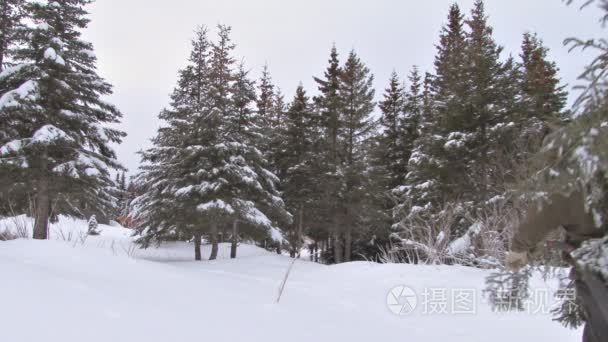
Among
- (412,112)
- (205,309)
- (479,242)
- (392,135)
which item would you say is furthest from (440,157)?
(205,309)

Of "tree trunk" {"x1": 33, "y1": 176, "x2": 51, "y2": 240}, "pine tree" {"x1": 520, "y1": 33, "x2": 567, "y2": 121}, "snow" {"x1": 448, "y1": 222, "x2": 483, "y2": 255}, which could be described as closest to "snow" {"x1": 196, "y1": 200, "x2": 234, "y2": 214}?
"tree trunk" {"x1": 33, "y1": 176, "x2": 51, "y2": 240}

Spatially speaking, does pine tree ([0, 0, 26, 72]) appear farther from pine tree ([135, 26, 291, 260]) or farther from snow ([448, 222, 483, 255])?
snow ([448, 222, 483, 255])

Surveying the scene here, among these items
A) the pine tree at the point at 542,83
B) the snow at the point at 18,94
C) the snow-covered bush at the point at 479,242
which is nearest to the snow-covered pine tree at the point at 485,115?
the pine tree at the point at 542,83

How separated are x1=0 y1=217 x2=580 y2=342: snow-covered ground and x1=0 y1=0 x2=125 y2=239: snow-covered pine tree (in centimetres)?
418

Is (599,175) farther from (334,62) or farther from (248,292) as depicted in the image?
(334,62)

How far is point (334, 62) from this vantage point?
20.1 metres

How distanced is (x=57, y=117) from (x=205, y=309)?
8.65 meters

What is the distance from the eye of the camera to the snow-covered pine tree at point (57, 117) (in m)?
9.04

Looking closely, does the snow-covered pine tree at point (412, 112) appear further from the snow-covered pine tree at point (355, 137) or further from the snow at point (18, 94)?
the snow at point (18, 94)

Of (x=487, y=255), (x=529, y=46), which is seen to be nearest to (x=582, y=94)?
(x=487, y=255)

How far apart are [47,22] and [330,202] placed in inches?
466

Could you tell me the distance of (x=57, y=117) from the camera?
9633mm

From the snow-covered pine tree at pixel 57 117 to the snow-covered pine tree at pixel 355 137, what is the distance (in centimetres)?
1005

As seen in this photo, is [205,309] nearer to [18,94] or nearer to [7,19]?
[18,94]
